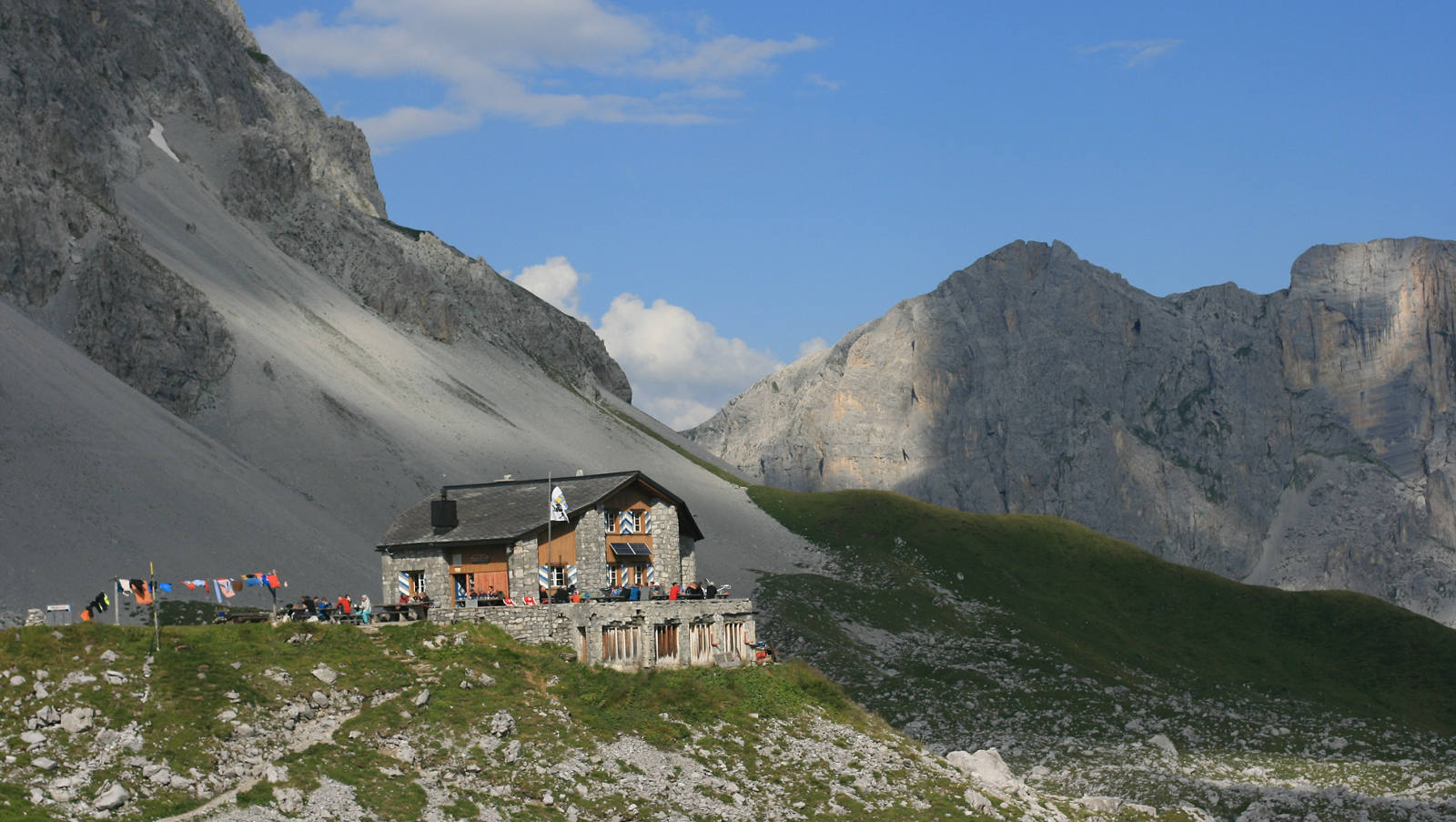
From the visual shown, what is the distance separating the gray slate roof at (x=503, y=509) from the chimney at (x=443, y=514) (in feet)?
0.75

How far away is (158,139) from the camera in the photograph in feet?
624

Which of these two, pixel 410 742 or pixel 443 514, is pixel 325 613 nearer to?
pixel 443 514

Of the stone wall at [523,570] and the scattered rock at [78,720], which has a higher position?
the stone wall at [523,570]

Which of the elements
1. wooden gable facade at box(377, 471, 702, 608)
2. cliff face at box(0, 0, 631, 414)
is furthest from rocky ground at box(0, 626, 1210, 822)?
cliff face at box(0, 0, 631, 414)

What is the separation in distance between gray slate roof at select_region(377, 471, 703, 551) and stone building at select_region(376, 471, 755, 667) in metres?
0.07

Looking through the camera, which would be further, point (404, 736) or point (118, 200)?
point (118, 200)

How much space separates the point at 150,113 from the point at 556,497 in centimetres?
15321

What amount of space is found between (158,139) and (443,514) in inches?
5715

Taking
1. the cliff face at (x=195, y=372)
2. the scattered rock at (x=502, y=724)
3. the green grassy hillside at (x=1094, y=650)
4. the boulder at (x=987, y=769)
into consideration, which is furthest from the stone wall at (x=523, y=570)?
the cliff face at (x=195, y=372)

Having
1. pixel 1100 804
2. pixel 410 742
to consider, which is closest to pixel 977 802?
pixel 1100 804

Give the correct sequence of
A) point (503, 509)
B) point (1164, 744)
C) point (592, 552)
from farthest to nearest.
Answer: point (1164, 744)
point (503, 509)
point (592, 552)

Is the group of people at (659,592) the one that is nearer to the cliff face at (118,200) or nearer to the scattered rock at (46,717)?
the scattered rock at (46,717)

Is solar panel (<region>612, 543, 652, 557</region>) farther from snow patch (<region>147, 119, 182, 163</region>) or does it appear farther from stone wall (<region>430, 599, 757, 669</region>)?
snow patch (<region>147, 119, 182, 163</region>)

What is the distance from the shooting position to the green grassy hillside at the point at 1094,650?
93125mm
